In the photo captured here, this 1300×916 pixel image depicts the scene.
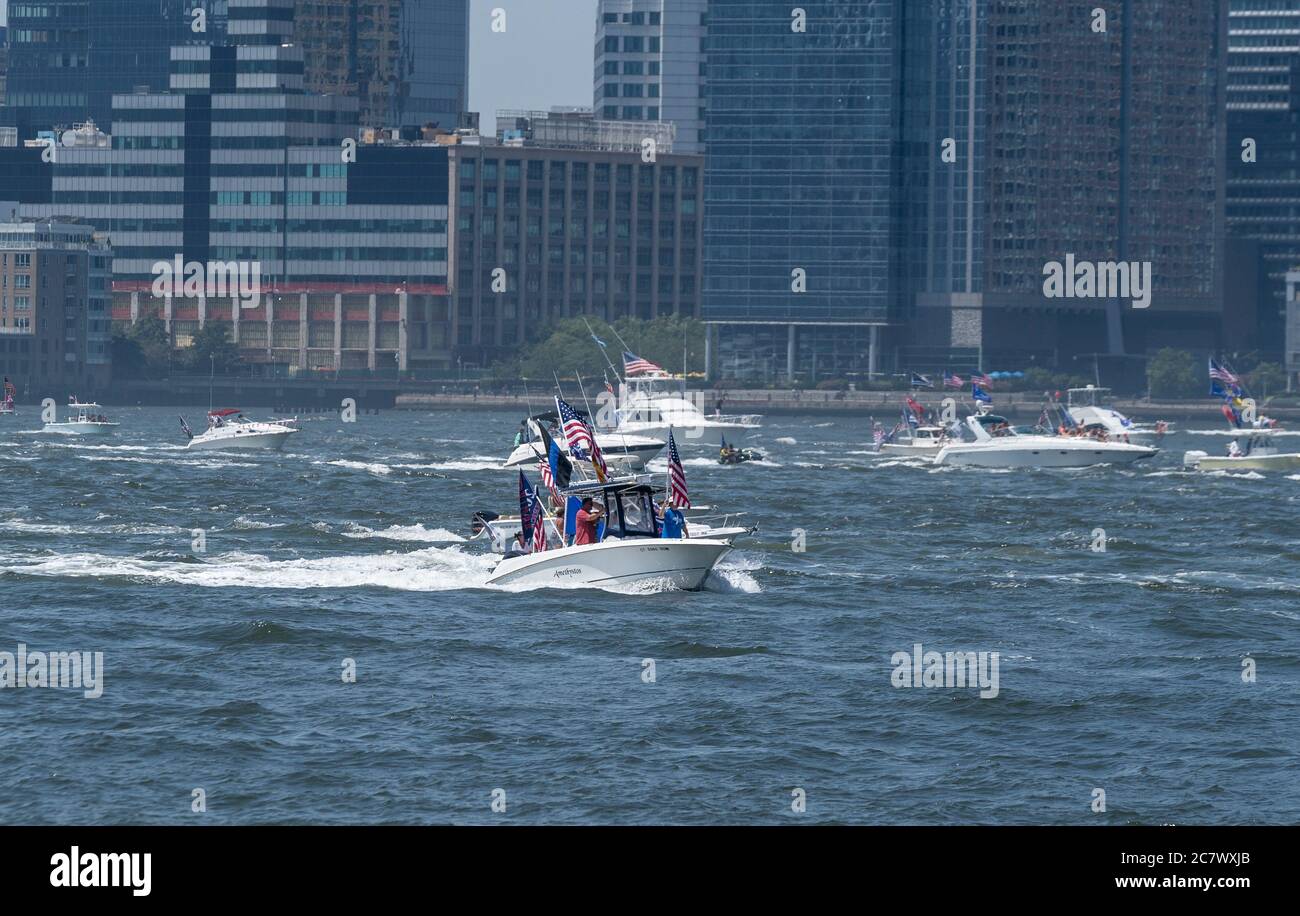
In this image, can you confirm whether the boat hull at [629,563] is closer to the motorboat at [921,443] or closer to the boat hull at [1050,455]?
the boat hull at [1050,455]

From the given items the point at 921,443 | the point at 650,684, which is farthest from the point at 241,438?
the point at 650,684

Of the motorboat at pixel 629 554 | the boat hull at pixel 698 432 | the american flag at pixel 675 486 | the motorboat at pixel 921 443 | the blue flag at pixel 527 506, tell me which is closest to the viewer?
the motorboat at pixel 629 554

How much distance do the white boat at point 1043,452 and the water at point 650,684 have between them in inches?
1690

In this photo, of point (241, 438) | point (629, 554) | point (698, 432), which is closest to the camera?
point (629, 554)

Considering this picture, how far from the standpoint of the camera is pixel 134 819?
102ft

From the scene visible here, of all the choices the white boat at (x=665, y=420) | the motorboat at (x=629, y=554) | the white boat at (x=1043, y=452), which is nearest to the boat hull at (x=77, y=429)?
the white boat at (x=665, y=420)

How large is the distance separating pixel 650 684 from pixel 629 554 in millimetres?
12475

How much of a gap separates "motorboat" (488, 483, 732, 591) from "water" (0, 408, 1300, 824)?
0.66m

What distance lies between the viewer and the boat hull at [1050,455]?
433 ft

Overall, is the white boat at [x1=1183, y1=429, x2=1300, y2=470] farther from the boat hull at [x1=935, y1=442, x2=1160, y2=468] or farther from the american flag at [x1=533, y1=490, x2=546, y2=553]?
the american flag at [x1=533, y1=490, x2=546, y2=553]

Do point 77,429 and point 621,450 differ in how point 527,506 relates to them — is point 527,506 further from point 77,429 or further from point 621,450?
point 77,429

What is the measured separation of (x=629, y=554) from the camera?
55656 millimetres
